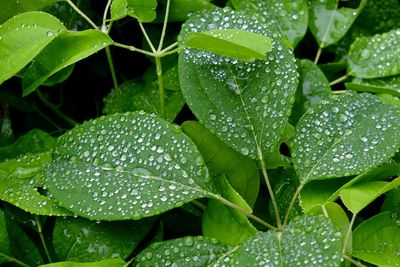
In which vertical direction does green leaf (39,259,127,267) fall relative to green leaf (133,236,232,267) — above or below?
below

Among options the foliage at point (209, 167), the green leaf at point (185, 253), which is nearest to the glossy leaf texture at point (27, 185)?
the foliage at point (209, 167)

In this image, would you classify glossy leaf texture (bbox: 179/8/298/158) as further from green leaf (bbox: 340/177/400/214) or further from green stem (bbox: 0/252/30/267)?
green stem (bbox: 0/252/30/267)

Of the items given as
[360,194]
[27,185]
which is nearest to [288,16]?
[360,194]

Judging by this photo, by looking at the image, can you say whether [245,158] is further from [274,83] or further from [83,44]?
[83,44]

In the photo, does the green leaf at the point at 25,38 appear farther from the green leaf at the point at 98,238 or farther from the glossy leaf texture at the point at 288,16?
the glossy leaf texture at the point at 288,16

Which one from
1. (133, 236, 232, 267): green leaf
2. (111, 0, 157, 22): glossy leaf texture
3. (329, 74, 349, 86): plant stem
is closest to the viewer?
(133, 236, 232, 267): green leaf

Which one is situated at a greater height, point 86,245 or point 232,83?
point 232,83

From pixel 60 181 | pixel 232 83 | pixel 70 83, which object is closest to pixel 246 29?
pixel 232 83

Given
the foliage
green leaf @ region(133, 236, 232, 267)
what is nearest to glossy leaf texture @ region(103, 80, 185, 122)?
the foliage
